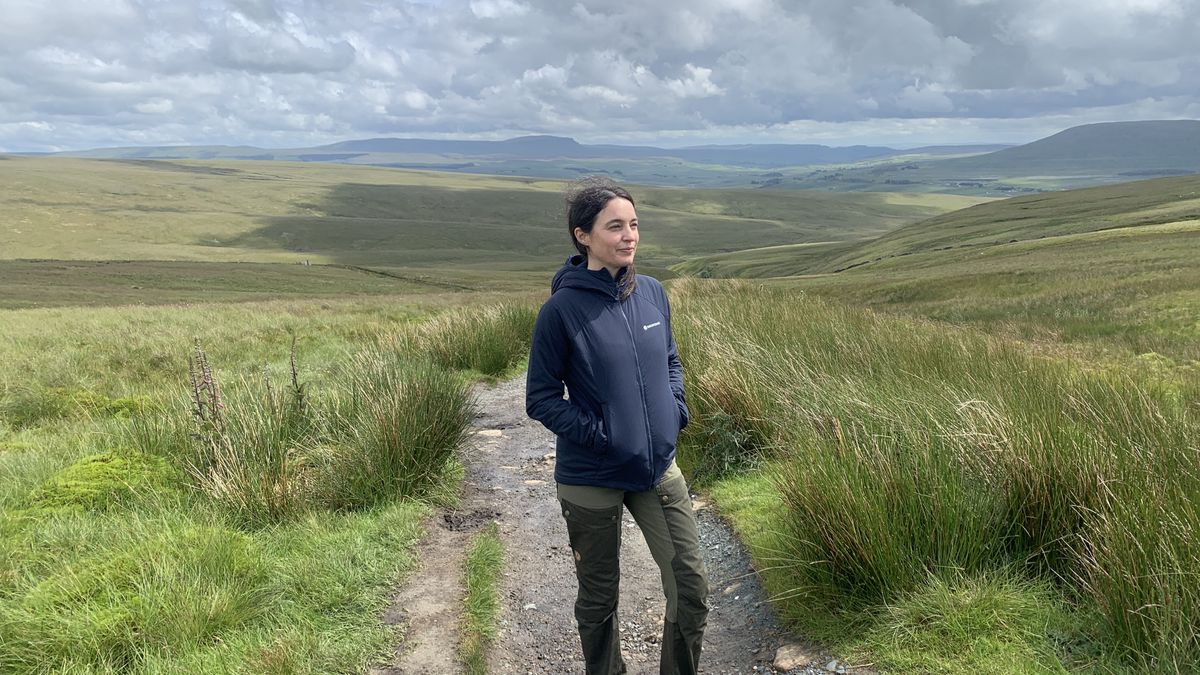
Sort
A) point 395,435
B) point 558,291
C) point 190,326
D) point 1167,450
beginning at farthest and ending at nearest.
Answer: point 190,326 < point 395,435 < point 1167,450 < point 558,291

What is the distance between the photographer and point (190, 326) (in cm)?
1894

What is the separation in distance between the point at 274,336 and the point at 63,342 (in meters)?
4.15

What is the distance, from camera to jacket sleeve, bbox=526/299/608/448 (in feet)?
9.29

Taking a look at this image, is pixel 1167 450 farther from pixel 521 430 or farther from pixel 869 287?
pixel 869 287

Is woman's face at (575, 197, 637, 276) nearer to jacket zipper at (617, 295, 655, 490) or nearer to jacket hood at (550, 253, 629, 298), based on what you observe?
jacket hood at (550, 253, 629, 298)

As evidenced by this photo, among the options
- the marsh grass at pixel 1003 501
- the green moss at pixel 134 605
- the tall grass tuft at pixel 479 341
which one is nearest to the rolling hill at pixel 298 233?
the tall grass tuft at pixel 479 341

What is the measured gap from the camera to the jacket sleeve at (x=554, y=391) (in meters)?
2.83

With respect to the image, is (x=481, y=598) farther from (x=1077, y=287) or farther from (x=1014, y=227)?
(x=1014, y=227)

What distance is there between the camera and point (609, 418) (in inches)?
112

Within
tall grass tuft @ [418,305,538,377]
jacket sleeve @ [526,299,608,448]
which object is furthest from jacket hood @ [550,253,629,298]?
tall grass tuft @ [418,305,538,377]

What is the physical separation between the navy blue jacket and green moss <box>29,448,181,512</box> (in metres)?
3.35

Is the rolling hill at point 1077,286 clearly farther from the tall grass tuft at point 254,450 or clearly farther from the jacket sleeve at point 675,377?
the tall grass tuft at point 254,450

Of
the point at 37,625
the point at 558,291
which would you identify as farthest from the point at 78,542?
the point at 558,291

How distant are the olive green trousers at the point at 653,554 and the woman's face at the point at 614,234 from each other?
971 millimetres
